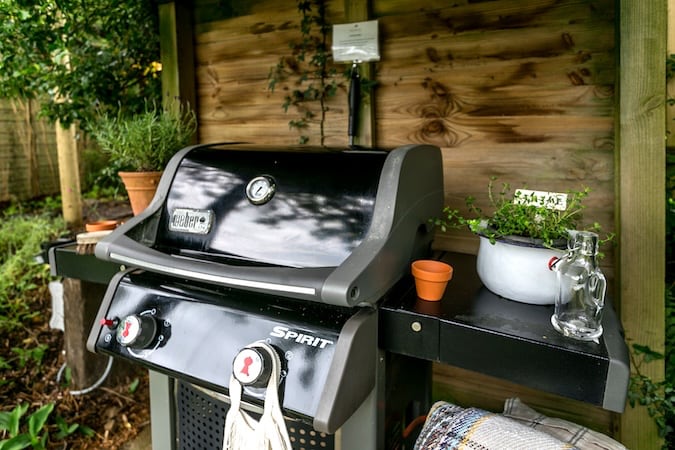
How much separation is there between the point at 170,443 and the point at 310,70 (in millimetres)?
1490

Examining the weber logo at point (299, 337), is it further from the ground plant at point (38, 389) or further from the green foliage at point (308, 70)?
the ground plant at point (38, 389)

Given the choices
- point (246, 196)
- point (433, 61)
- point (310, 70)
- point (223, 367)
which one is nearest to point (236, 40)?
point (310, 70)

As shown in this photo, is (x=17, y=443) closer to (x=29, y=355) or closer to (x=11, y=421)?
(x=11, y=421)

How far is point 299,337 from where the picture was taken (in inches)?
36.6

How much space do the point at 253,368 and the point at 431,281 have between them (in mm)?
439

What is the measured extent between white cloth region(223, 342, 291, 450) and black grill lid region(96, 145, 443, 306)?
6.7 inches

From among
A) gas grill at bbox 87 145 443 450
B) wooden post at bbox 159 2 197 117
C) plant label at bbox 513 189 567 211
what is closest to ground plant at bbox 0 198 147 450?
gas grill at bbox 87 145 443 450

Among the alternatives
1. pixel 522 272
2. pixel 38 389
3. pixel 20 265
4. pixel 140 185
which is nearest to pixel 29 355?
pixel 38 389

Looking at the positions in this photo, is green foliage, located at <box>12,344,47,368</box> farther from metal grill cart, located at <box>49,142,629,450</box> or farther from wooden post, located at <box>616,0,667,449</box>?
wooden post, located at <box>616,0,667,449</box>

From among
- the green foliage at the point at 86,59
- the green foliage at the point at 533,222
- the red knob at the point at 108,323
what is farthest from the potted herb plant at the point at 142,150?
the green foliage at the point at 533,222

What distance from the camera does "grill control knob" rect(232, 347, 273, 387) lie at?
894 millimetres

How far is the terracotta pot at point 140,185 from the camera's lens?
1.59m

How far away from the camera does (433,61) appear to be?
1644 mm

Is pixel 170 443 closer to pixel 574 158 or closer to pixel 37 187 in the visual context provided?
pixel 574 158
